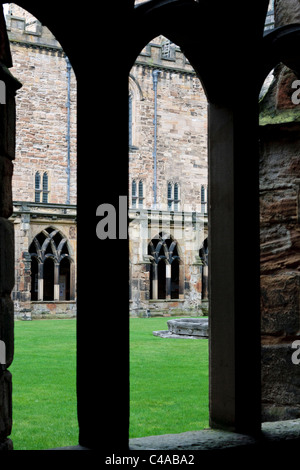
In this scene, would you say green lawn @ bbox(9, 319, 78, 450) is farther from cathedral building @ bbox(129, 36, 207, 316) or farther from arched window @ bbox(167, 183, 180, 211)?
arched window @ bbox(167, 183, 180, 211)

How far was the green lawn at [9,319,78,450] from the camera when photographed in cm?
516

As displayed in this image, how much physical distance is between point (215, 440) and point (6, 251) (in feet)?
2.82

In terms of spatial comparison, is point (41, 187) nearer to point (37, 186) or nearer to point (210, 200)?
point (37, 186)

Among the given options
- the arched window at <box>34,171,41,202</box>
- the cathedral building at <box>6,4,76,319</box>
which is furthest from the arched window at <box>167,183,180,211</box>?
the arched window at <box>34,171,41,202</box>

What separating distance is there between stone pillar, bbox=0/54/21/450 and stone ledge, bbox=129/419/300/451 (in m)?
0.39

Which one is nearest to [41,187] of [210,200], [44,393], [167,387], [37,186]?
[37,186]

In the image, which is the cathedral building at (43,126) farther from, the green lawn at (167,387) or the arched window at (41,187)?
the green lawn at (167,387)

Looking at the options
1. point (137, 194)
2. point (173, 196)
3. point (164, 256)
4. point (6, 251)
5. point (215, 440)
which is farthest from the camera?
point (173, 196)

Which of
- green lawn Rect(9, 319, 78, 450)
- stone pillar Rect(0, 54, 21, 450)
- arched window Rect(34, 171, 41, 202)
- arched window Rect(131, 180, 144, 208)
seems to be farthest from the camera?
arched window Rect(131, 180, 144, 208)

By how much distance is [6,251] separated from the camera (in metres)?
1.82

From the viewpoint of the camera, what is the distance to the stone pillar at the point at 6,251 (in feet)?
5.87

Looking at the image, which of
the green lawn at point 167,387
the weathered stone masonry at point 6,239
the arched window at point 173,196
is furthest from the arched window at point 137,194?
the weathered stone masonry at point 6,239

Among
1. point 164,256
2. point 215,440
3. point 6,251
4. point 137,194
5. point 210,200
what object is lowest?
point 215,440

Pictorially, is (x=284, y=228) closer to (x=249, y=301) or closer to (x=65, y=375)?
(x=249, y=301)
